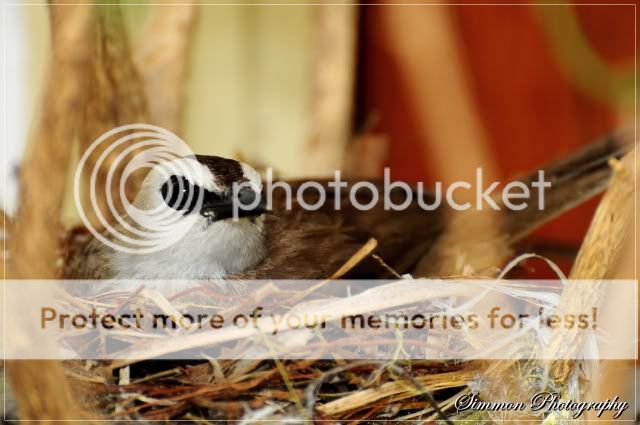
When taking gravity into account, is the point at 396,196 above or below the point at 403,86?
below

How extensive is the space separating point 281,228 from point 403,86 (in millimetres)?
1125

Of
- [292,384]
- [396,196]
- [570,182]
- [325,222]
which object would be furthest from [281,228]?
[570,182]

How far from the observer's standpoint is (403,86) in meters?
2.63

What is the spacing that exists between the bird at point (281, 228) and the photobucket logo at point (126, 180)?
0.02 m

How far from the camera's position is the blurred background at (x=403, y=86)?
203 cm

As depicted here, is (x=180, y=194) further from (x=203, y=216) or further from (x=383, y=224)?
(x=383, y=224)

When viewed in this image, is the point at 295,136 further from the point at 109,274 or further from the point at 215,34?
the point at 109,274

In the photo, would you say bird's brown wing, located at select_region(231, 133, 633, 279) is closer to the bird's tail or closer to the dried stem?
the bird's tail

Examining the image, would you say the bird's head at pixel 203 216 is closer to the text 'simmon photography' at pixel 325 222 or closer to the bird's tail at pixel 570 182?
the text 'simmon photography' at pixel 325 222

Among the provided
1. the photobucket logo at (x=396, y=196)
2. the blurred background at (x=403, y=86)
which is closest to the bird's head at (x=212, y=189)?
the photobucket logo at (x=396, y=196)

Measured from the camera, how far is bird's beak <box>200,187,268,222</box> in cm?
138

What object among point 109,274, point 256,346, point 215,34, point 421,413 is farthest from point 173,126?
point 421,413

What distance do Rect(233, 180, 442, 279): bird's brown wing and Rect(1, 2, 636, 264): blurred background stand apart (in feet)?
1.09

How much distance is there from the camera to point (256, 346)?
1.20m
